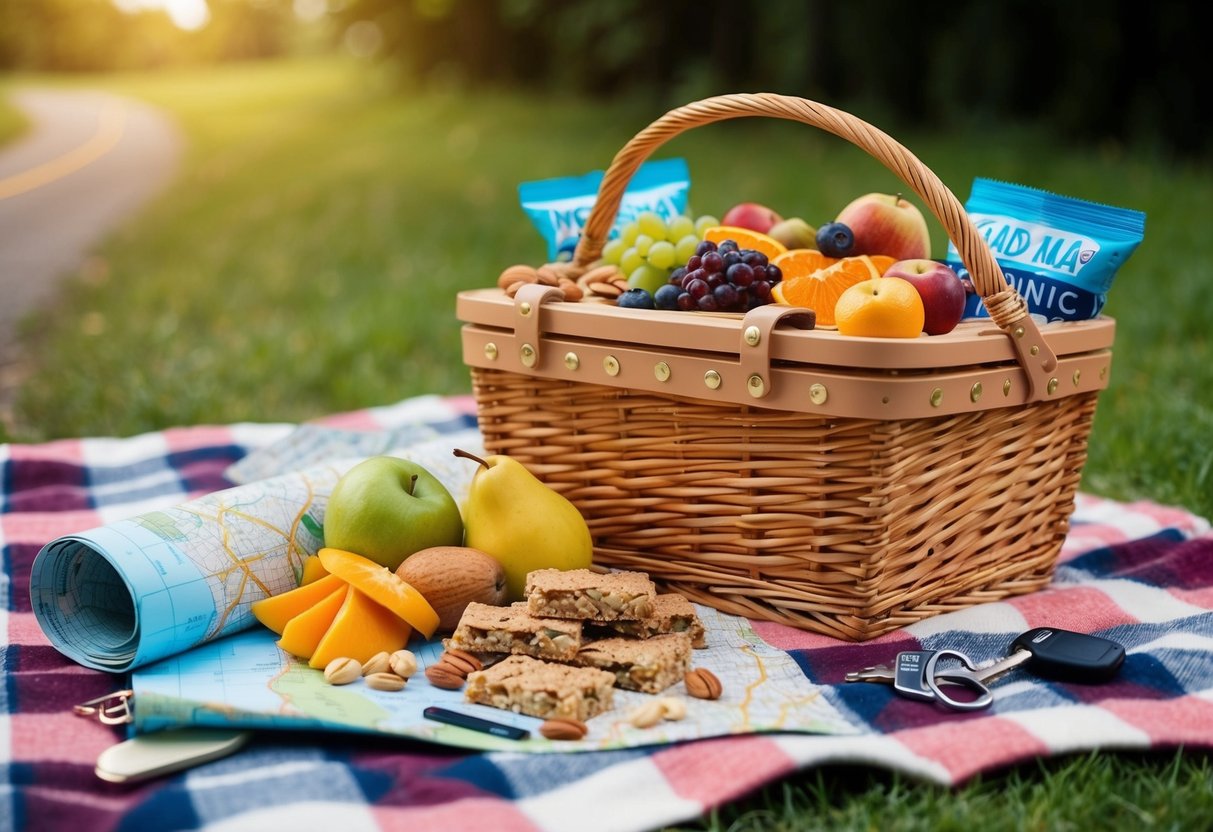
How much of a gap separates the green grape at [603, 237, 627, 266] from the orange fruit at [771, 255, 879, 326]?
425 mm

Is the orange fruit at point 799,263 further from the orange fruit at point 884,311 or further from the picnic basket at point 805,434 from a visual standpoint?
the orange fruit at point 884,311

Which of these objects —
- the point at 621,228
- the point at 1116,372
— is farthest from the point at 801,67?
the point at 621,228

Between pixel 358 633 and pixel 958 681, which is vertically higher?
pixel 358 633

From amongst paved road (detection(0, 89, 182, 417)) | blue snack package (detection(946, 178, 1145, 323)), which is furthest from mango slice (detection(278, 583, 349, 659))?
paved road (detection(0, 89, 182, 417))

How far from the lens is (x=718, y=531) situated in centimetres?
204

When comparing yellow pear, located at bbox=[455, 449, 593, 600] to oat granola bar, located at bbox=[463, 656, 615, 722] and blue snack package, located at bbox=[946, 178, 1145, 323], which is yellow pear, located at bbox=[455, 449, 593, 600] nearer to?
oat granola bar, located at bbox=[463, 656, 615, 722]

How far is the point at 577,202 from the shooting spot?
8.60ft

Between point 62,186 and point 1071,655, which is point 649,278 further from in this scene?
point 62,186

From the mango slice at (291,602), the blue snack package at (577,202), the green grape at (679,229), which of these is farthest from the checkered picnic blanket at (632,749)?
the blue snack package at (577,202)

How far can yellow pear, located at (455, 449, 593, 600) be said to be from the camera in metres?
2.00

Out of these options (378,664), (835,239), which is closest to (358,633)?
(378,664)

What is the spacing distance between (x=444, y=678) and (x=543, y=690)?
181 mm

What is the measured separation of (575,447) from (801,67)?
639 centimetres

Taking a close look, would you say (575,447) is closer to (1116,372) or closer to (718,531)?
(718,531)
